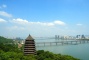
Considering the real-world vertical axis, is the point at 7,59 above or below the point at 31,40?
below

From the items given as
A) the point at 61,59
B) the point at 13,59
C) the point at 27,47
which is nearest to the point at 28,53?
the point at 27,47

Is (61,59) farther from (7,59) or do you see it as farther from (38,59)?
(7,59)

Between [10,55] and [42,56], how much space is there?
4.77 metres

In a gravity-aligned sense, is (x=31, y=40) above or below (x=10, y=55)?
above

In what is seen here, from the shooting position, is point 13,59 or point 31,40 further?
point 31,40

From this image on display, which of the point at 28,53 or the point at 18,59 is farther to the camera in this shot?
the point at 28,53

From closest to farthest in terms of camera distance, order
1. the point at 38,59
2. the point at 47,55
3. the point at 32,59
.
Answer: the point at 32,59 < the point at 38,59 < the point at 47,55

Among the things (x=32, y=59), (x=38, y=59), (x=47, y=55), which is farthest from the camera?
(x=47, y=55)

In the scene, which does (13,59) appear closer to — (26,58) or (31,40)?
(26,58)

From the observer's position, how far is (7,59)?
81.0 ft

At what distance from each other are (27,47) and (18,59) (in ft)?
9.85

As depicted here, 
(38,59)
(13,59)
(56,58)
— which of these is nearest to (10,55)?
(13,59)

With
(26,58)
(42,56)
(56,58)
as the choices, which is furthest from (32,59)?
(56,58)

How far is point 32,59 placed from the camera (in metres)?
24.0
